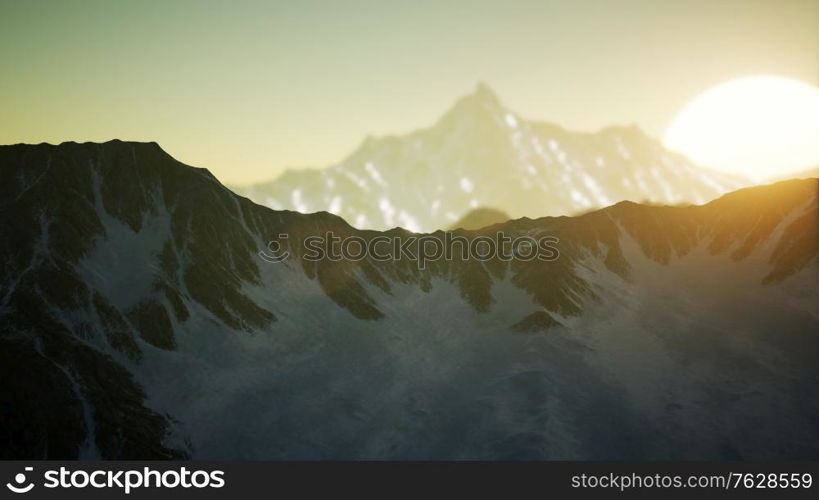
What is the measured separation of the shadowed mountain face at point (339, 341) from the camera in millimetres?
74062

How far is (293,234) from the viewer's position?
12381 cm

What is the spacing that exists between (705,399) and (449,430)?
3565 cm

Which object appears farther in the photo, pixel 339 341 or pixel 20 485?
pixel 339 341

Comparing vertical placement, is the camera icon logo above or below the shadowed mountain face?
below

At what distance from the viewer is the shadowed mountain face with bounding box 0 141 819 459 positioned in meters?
74.1

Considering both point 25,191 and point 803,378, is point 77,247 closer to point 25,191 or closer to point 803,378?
point 25,191

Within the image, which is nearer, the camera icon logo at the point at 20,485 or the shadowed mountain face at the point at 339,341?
the camera icon logo at the point at 20,485

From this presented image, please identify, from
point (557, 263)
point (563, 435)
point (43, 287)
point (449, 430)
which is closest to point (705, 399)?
point (563, 435)

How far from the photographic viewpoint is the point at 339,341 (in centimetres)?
10125

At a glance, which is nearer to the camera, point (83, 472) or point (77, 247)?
point (83, 472)

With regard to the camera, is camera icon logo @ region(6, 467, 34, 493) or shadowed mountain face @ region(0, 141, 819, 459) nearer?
camera icon logo @ region(6, 467, 34, 493)

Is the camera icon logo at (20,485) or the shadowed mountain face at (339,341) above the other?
the shadowed mountain face at (339,341)

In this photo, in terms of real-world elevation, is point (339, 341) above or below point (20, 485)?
above

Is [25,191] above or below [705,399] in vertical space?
above
